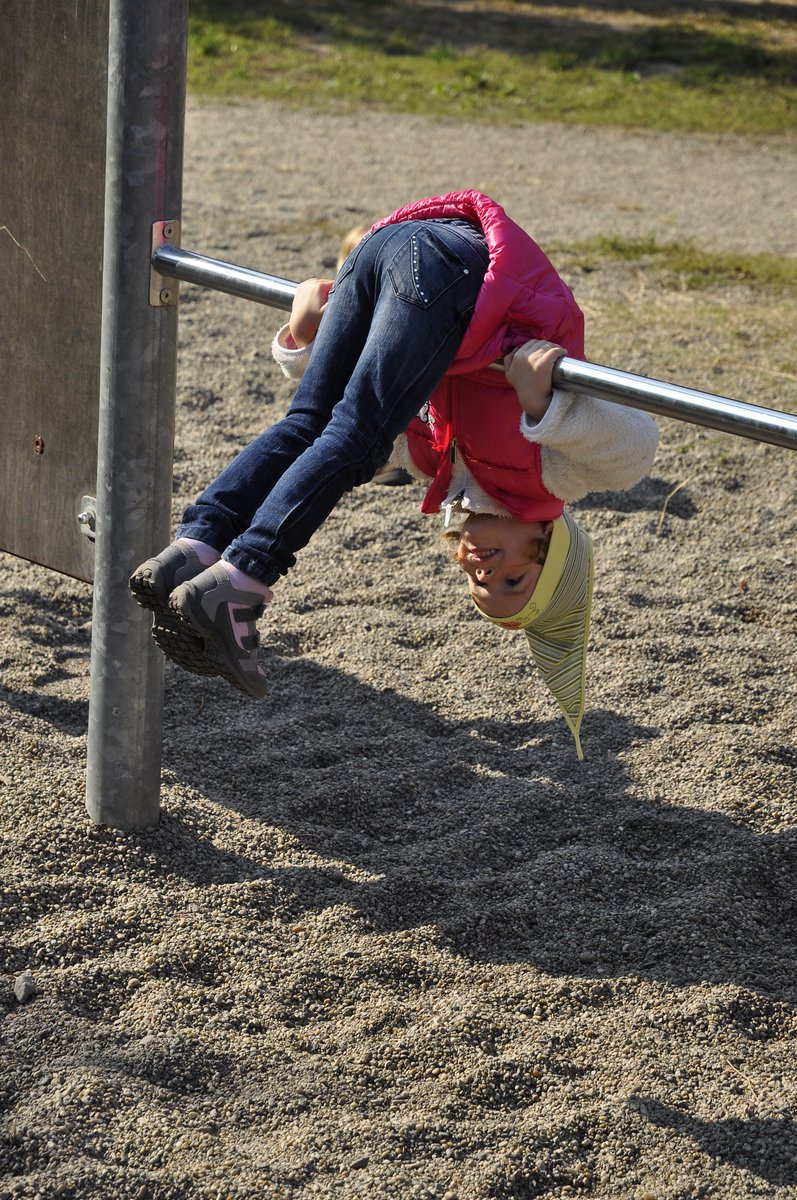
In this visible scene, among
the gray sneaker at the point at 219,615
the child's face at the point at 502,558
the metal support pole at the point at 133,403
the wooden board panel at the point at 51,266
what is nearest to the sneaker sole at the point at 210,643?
A: the gray sneaker at the point at 219,615

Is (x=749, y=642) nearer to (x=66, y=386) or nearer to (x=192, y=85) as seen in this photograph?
(x=66, y=386)

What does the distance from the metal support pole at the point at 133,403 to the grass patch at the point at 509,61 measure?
694 centimetres

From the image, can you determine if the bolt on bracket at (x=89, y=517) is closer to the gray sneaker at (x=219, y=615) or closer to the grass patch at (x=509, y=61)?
the gray sneaker at (x=219, y=615)

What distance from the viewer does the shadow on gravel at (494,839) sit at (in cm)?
230

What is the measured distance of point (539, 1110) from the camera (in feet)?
6.42

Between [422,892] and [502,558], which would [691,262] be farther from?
[422,892]

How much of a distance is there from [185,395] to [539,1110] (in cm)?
288

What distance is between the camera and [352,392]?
6.23 feet

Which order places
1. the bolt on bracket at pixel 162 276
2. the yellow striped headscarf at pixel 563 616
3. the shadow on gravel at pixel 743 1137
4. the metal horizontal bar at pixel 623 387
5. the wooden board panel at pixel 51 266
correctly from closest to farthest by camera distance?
the metal horizontal bar at pixel 623 387 < the shadow on gravel at pixel 743 1137 < the bolt on bracket at pixel 162 276 < the wooden board panel at pixel 51 266 < the yellow striped headscarf at pixel 563 616

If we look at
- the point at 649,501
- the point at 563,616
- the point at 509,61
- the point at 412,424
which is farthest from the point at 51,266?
the point at 509,61

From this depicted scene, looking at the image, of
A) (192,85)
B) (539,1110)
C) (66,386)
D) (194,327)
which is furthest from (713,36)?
(539,1110)

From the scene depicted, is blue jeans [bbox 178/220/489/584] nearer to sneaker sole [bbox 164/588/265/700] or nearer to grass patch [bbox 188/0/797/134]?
sneaker sole [bbox 164/588/265/700]

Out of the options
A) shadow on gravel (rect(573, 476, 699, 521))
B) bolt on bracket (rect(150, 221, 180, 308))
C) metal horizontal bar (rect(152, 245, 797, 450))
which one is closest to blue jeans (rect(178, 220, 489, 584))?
metal horizontal bar (rect(152, 245, 797, 450))

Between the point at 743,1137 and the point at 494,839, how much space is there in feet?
2.44
